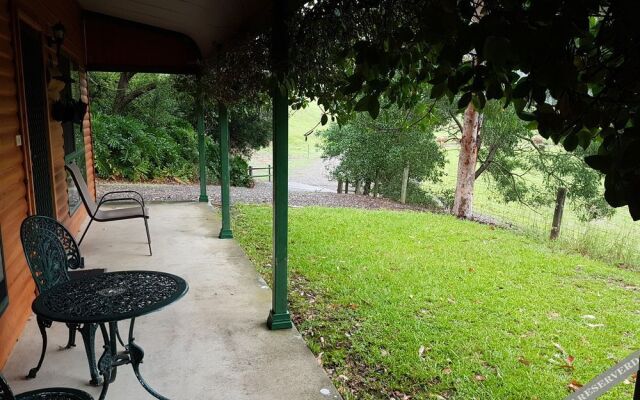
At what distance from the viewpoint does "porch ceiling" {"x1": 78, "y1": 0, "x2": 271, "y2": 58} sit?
331cm

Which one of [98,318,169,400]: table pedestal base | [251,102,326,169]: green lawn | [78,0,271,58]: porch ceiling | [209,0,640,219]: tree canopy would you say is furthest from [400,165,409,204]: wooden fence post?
[209,0,640,219]: tree canopy

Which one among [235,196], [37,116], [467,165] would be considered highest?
[37,116]

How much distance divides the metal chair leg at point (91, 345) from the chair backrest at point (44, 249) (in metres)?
0.31

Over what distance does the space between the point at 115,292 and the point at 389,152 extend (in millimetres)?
9996

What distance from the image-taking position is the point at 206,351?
2541 mm

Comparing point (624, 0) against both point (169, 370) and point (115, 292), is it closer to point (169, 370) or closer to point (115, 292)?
Result: point (115, 292)

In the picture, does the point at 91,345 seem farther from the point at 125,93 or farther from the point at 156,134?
the point at 125,93

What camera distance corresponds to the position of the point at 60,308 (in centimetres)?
174

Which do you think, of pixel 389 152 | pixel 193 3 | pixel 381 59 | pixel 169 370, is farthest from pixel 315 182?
pixel 381 59

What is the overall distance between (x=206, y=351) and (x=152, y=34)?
562 cm

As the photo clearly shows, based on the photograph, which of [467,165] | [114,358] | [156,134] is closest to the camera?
[114,358]

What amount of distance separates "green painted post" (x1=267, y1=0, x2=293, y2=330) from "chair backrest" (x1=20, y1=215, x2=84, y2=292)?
121 centimetres

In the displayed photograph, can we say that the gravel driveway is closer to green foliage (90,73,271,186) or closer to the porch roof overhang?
green foliage (90,73,271,186)

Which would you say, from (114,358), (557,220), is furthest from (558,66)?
(557,220)
